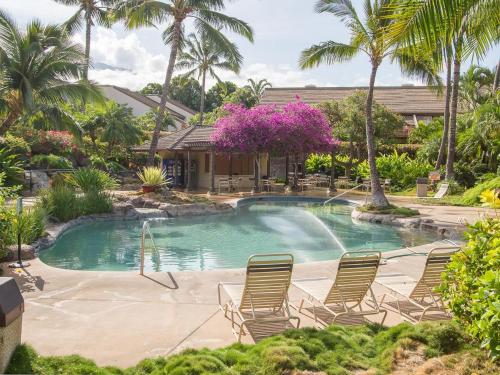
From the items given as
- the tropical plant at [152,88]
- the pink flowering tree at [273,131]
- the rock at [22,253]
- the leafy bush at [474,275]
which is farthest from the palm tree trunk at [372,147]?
the tropical plant at [152,88]

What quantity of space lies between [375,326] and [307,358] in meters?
1.53

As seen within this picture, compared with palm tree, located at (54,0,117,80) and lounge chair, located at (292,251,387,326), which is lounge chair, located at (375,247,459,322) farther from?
palm tree, located at (54,0,117,80)

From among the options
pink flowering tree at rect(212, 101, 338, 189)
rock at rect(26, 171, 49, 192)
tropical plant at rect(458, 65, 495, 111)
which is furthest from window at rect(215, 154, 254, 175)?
tropical plant at rect(458, 65, 495, 111)

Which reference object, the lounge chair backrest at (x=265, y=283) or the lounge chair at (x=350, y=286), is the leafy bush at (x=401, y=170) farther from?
the lounge chair backrest at (x=265, y=283)

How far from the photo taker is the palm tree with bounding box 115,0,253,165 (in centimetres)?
2192

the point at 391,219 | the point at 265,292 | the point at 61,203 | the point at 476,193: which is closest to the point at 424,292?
the point at 265,292

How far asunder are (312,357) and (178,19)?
20.9m

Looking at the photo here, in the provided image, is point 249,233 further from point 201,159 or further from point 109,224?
point 201,159

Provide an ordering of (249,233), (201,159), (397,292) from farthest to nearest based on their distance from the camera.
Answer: (201,159) < (249,233) < (397,292)

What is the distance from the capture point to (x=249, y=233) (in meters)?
14.8

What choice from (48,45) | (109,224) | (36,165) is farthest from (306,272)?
(36,165)

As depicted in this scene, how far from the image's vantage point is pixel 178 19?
22.8 meters

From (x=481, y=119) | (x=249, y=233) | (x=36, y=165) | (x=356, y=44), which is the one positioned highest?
(x=356, y=44)

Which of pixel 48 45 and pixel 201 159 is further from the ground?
pixel 48 45
